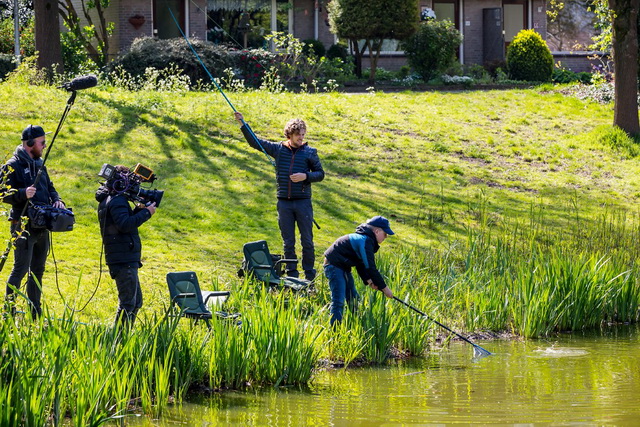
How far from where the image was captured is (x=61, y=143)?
58.5 feet

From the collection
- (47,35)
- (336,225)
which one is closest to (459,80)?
(47,35)

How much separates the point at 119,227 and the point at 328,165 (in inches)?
396

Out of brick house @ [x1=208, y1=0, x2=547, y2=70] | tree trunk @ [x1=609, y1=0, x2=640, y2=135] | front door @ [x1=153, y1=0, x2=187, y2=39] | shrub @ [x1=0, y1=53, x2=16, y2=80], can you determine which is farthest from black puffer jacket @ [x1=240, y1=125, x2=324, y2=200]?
brick house @ [x1=208, y1=0, x2=547, y2=70]

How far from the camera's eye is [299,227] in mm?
11875

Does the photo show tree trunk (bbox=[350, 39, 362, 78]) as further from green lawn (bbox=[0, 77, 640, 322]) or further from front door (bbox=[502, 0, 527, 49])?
front door (bbox=[502, 0, 527, 49])

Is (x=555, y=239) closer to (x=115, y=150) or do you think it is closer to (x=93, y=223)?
(x=93, y=223)

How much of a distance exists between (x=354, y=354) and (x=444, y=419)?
73.1 inches

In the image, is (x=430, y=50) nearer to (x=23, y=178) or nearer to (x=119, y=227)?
(x=23, y=178)

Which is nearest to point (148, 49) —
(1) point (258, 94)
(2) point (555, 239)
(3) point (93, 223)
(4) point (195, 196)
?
(1) point (258, 94)

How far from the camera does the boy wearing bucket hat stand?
9.68 m

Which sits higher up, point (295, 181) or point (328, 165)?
point (295, 181)

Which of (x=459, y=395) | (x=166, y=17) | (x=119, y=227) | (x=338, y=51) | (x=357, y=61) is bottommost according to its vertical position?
(x=459, y=395)

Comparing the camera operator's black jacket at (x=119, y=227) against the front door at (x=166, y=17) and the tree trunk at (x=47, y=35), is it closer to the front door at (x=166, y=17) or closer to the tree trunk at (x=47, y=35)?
the tree trunk at (x=47, y=35)

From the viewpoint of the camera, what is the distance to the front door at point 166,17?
3225 cm
